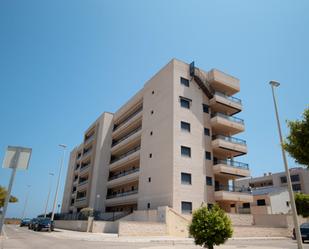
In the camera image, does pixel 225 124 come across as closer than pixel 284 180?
Yes

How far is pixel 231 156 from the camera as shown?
1524 inches

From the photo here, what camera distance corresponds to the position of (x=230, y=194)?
32.7 meters

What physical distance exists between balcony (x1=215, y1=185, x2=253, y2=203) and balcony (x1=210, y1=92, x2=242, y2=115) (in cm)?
1205

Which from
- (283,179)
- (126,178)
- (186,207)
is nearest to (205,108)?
(186,207)

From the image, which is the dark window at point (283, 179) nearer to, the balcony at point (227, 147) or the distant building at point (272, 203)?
the distant building at point (272, 203)

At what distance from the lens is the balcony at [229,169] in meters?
33.4

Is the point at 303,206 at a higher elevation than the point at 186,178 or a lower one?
lower

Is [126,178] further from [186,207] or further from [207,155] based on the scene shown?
[207,155]

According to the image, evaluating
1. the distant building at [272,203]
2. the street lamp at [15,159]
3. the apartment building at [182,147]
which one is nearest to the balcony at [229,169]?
the apartment building at [182,147]

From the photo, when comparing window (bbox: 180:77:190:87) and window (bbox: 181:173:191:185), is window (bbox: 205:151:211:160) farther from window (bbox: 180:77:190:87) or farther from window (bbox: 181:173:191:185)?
window (bbox: 180:77:190:87)

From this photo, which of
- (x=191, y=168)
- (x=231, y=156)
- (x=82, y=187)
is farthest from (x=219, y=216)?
(x=82, y=187)

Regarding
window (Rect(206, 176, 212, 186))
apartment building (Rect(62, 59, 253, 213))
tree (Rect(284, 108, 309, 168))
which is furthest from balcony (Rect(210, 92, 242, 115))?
tree (Rect(284, 108, 309, 168))

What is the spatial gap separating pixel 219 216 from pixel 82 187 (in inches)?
1812

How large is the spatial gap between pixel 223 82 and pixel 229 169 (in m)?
13.6
